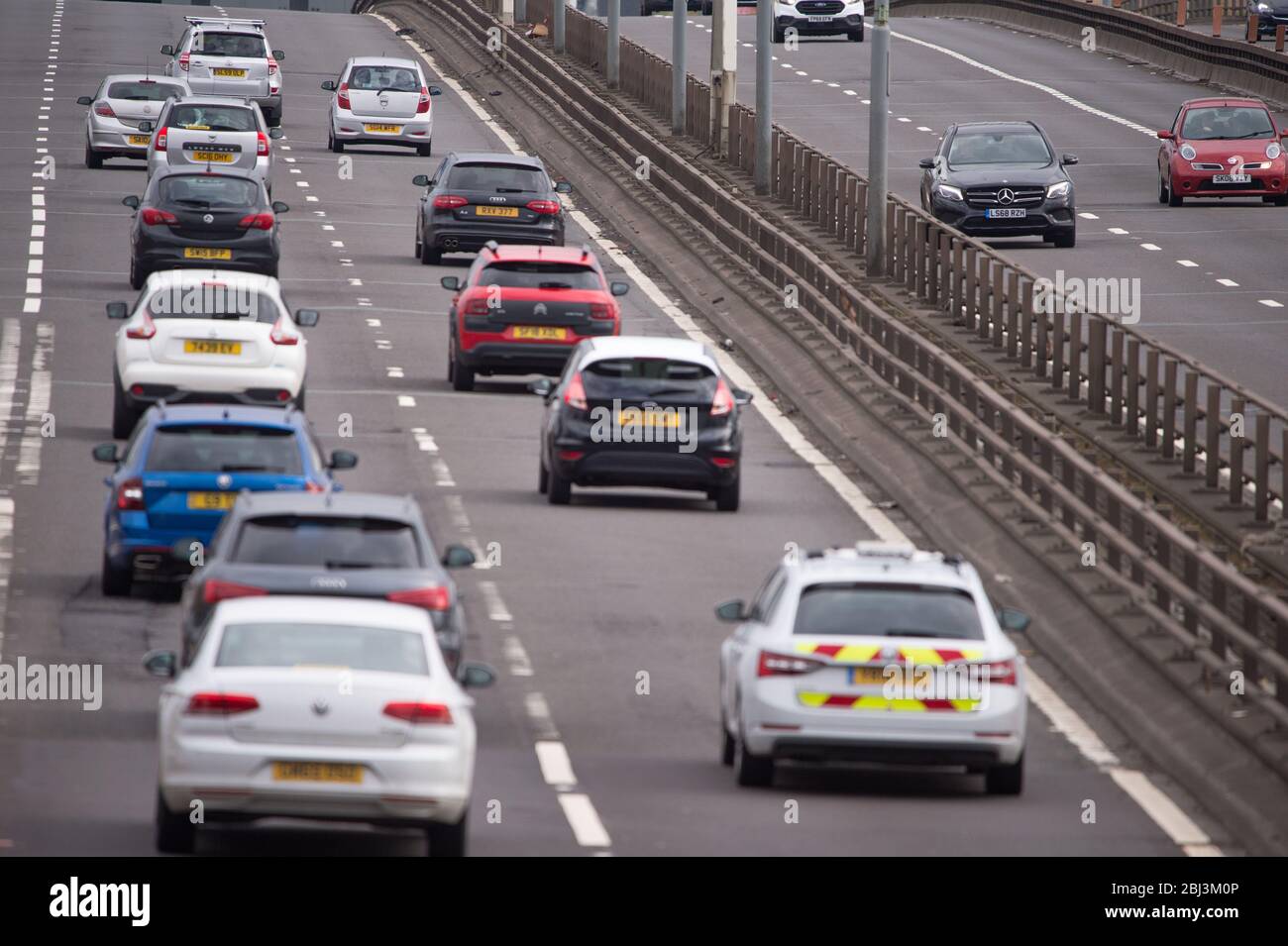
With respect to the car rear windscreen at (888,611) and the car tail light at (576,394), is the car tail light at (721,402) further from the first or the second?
the car rear windscreen at (888,611)

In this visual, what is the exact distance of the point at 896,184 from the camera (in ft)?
162

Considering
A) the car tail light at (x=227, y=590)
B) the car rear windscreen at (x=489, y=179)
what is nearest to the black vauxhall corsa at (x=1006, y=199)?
the car rear windscreen at (x=489, y=179)

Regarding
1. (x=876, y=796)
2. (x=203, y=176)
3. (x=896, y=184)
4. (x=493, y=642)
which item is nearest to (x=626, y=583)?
(x=493, y=642)

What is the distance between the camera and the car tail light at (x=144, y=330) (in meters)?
27.0

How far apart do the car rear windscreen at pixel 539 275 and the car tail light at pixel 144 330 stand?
5.57 m

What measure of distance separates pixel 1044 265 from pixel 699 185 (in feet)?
21.0

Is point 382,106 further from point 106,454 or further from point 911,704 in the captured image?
point 911,704

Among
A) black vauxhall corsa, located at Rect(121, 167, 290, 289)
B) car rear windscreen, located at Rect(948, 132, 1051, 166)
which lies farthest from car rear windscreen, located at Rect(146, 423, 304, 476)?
car rear windscreen, located at Rect(948, 132, 1051, 166)

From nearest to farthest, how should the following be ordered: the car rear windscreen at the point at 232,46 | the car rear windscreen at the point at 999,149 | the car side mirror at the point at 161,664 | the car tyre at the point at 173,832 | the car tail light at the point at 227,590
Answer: the car tyre at the point at 173,832 < the car side mirror at the point at 161,664 < the car tail light at the point at 227,590 < the car rear windscreen at the point at 999,149 < the car rear windscreen at the point at 232,46

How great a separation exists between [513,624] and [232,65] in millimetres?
40126

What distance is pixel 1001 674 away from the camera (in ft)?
50.6

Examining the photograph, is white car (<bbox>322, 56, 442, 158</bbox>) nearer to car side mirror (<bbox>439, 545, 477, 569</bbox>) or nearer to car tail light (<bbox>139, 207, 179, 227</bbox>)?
car tail light (<bbox>139, 207, 179, 227</bbox>)

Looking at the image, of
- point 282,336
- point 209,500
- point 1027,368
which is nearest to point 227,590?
point 209,500
